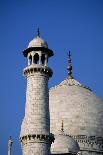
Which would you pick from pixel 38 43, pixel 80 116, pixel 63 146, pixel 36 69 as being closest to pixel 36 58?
pixel 38 43

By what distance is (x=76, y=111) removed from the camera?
117 feet

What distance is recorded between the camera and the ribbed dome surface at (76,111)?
1375 inches

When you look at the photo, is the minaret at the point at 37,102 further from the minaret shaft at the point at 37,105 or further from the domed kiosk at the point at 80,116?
the domed kiosk at the point at 80,116

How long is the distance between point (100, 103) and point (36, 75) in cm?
1447

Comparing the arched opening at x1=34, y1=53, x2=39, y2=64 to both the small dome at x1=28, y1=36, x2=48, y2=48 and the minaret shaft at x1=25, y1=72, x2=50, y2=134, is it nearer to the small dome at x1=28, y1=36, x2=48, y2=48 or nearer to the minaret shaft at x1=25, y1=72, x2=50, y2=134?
the small dome at x1=28, y1=36, x2=48, y2=48

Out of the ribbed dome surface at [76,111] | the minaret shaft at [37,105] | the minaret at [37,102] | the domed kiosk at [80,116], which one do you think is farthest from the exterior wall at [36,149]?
the ribbed dome surface at [76,111]

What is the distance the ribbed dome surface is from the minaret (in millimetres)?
11037

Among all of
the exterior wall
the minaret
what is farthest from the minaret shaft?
the exterior wall

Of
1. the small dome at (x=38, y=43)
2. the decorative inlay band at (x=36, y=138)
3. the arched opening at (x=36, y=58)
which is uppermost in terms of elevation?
the small dome at (x=38, y=43)

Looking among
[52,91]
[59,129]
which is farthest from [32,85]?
[52,91]

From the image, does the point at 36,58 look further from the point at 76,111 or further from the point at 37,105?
the point at 76,111

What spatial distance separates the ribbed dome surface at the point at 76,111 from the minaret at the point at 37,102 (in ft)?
36.2

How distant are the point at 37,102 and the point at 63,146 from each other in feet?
26.1

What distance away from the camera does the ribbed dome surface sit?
34.9m
